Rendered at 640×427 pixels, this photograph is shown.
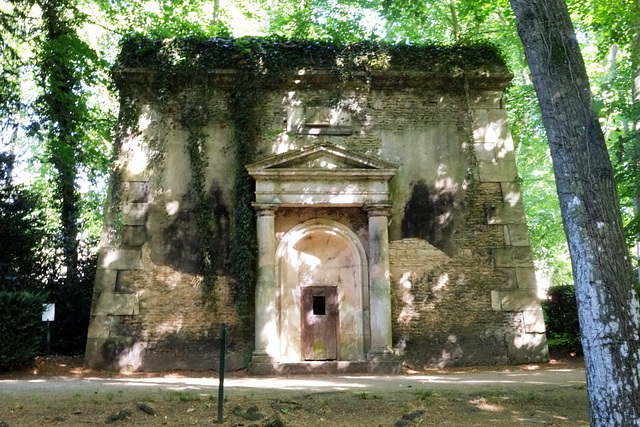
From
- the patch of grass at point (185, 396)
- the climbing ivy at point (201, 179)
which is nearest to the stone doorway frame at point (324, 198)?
the climbing ivy at point (201, 179)

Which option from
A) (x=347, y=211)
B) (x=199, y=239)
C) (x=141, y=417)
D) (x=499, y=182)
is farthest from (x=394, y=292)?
(x=141, y=417)

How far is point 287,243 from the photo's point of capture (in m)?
13.0

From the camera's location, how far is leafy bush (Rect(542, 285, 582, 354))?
1451 centimetres

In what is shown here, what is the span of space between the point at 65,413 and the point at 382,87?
9.86 m

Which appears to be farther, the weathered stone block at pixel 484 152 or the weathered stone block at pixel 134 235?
the weathered stone block at pixel 484 152

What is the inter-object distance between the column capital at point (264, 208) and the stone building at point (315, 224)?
0.04 metres

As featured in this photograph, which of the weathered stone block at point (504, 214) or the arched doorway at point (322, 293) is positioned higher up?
the weathered stone block at point (504, 214)

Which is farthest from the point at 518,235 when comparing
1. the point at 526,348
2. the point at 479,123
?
the point at 479,123

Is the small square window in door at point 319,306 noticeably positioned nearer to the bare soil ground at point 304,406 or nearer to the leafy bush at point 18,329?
the bare soil ground at point 304,406

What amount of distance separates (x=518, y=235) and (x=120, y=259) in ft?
29.1

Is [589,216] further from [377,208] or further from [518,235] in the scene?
[518,235]

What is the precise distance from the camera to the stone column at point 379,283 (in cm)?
1210

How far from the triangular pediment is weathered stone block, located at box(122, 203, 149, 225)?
110 inches

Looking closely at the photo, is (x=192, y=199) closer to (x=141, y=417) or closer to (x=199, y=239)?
(x=199, y=239)
